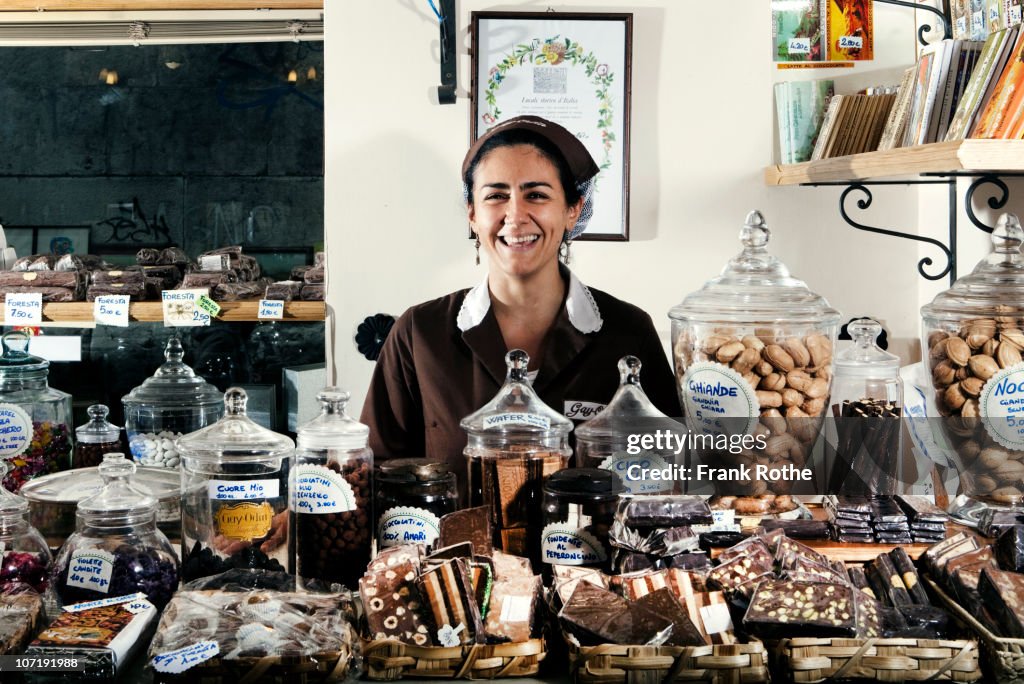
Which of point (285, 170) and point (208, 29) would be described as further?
point (285, 170)

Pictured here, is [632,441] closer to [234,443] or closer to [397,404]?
[234,443]

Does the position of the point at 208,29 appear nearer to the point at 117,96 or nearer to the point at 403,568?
the point at 117,96

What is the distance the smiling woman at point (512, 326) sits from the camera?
2195 mm

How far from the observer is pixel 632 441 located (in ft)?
4.32

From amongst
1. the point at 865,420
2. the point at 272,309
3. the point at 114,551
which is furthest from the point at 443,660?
the point at 272,309

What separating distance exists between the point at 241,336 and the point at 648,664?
285 cm

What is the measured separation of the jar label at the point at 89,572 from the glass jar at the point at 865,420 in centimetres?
98

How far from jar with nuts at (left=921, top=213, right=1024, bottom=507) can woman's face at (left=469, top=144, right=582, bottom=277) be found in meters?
1.04

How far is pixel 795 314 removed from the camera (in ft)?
4.55

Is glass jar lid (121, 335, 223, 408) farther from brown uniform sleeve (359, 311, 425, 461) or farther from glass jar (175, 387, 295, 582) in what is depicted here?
glass jar (175, 387, 295, 582)

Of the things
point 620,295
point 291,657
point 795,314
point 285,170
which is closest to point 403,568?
point 291,657

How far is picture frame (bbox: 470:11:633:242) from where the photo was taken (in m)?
2.85

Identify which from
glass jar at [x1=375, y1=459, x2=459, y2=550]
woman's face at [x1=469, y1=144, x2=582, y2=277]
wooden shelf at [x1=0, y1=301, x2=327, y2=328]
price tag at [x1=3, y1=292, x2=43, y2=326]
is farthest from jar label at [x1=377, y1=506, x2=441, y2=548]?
price tag at [x1=3, y1=292, x2=43, y2=326]

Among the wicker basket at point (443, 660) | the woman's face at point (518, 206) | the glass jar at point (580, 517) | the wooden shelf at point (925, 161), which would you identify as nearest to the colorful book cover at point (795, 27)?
the wooden shelf at point (925, 161)
